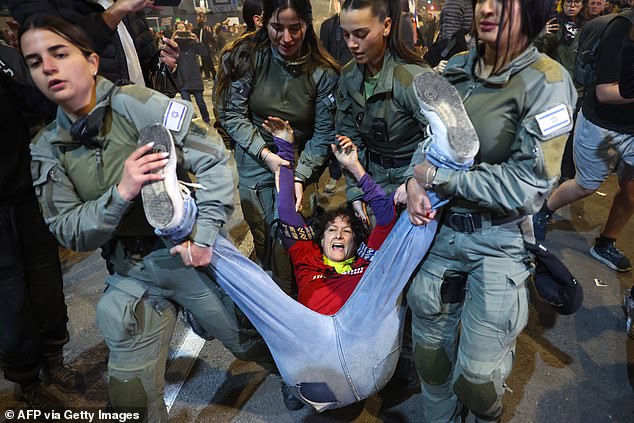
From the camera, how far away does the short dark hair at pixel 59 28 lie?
1.35 meters

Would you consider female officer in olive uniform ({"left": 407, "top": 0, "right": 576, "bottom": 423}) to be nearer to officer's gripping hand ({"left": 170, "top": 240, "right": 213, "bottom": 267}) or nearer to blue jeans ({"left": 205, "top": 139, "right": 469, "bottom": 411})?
blue jeans ({"left": 205, "top": 139, "right": 469, "bottom": 411})

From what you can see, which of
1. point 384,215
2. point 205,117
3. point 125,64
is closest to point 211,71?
point 205,117

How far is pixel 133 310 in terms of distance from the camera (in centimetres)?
156

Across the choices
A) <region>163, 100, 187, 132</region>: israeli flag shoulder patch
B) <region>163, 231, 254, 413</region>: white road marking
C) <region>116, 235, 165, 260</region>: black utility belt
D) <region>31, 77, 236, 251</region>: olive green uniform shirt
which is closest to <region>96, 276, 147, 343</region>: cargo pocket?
<region>116, 235, 165, 260</region>: black utility belt

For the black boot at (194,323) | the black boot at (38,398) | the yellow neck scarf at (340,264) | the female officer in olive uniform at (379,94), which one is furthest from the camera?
the yellow neck scarf at (340,264)

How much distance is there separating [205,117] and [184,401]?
568 centimetres

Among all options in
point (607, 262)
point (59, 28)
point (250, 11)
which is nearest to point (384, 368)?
point (59, 28)

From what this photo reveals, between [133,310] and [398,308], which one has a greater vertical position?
[133,310]

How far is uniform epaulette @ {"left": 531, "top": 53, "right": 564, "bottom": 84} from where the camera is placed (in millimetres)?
1369

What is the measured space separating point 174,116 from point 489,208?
1082 mm

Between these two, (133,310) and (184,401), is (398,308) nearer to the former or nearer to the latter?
(133,310)

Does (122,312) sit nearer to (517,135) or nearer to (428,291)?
(428,291)

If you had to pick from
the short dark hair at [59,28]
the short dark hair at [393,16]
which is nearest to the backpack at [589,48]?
the short dark hair at [393,16]

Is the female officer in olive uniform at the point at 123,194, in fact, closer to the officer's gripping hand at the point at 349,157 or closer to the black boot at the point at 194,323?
the black boot at the point at 194,323
